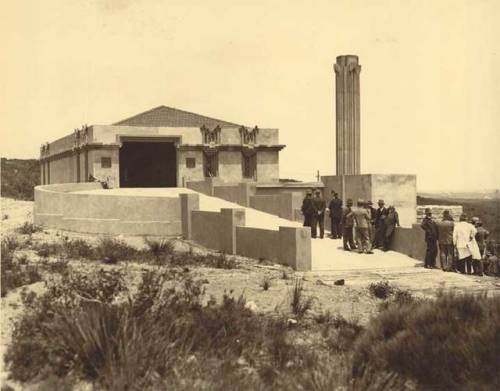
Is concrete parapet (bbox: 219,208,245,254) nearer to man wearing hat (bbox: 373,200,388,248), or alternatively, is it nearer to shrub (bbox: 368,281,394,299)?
man wearing hat (bbox: 373,200,388,248)

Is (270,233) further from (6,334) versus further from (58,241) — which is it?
(6,334)

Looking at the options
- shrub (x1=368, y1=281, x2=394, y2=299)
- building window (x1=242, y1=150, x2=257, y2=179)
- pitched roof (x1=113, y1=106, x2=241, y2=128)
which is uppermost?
pitched roof (x1=113, y1=106, x2=241, y2=128)

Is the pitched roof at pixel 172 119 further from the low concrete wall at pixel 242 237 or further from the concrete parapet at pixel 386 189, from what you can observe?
the low concrete wall at pixel 242 237

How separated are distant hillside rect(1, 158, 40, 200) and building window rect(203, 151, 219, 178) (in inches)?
877

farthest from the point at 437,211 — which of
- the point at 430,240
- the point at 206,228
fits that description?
the point at 206,228

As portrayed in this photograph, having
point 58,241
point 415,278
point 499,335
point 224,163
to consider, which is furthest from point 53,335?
point 224,163

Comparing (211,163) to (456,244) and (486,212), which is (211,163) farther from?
(486,212)

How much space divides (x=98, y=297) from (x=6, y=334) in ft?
4.14

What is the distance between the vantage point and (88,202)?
20.6 m

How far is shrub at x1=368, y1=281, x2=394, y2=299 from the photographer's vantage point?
40.2 ft

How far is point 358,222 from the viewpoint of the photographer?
1736cm

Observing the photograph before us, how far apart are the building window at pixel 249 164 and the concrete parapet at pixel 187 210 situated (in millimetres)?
15979

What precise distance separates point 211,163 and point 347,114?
10541mm

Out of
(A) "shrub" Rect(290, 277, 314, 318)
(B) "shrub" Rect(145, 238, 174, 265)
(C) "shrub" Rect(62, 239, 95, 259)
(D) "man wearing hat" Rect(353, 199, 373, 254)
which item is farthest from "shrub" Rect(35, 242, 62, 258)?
(D) "man wearing hat" Rect(353, 199, 373, 254)
